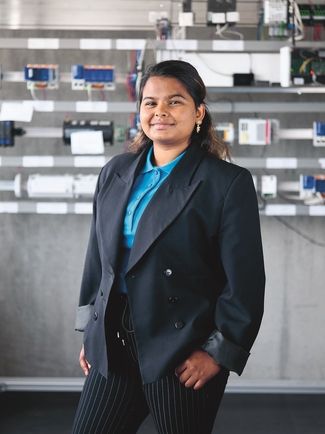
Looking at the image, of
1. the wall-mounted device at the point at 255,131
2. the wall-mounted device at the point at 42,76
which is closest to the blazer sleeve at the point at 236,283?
the wall-mounted device at the point at 255,131

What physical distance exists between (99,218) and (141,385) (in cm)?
42

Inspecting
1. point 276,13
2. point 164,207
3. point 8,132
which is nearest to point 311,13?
point 276,13

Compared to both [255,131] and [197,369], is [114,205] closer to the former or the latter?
[197,369]

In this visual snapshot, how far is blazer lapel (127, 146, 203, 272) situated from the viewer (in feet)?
5.50

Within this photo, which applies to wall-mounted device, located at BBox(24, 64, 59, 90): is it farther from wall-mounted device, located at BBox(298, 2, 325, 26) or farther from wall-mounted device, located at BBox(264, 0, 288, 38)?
wall-mounted device, located at BBox(298, 2, 325, 26)

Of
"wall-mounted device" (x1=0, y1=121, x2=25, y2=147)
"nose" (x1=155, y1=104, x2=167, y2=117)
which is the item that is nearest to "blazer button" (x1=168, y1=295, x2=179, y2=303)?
"nose" (x1=155, y1=104, x2=167, y2=117)

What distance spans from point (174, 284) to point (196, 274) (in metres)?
0.06

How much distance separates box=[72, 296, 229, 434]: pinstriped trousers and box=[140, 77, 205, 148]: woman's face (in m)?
0.40

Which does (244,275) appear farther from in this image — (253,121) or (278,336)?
(278,336)

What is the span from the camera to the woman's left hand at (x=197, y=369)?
1664mm

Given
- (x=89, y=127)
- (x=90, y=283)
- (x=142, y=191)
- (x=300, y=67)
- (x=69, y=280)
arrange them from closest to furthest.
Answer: (x=142, y=191) → (x=90, y=283) → (x=300, y=67) → (x=89, y=127) → (x=69, y=280)

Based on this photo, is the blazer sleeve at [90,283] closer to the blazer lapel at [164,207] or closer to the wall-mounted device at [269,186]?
the blazer lapel at [164,207]

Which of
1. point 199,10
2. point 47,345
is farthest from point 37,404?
point 199,10

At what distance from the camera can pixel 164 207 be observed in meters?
1.70
